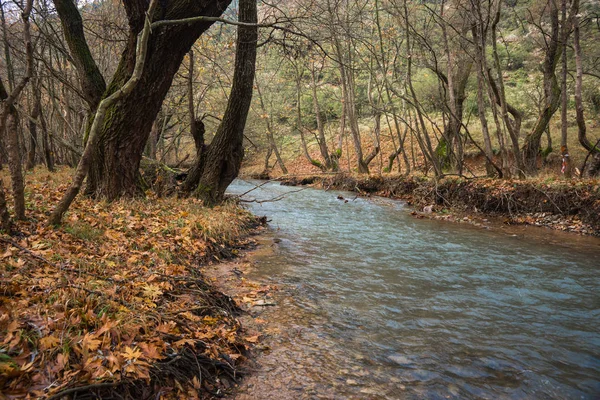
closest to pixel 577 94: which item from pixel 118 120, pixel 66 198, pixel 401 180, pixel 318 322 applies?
pixel 401 180

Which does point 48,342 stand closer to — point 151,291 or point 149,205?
point 151,291

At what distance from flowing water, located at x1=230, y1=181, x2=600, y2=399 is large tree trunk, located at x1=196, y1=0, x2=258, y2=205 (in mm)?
2597

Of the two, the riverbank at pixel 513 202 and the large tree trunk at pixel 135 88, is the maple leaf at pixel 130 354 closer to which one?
the large tree trunk at pixel 135 88

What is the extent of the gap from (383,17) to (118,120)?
1555 cm

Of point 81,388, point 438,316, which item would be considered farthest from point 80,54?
point 438,316

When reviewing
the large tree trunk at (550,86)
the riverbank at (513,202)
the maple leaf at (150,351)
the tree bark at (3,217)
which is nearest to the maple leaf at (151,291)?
the maple leaf at (150,351)

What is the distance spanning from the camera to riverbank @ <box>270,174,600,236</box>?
938cm

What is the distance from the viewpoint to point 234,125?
31.0 ft

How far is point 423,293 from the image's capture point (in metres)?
5.00

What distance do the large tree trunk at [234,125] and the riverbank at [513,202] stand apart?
5.71m

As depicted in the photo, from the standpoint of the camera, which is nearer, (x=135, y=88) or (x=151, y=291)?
(x=151, y=291)

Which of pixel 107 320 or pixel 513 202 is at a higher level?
pixel 107 320

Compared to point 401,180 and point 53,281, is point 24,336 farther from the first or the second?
point 401,180

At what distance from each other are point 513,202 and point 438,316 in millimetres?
8193
